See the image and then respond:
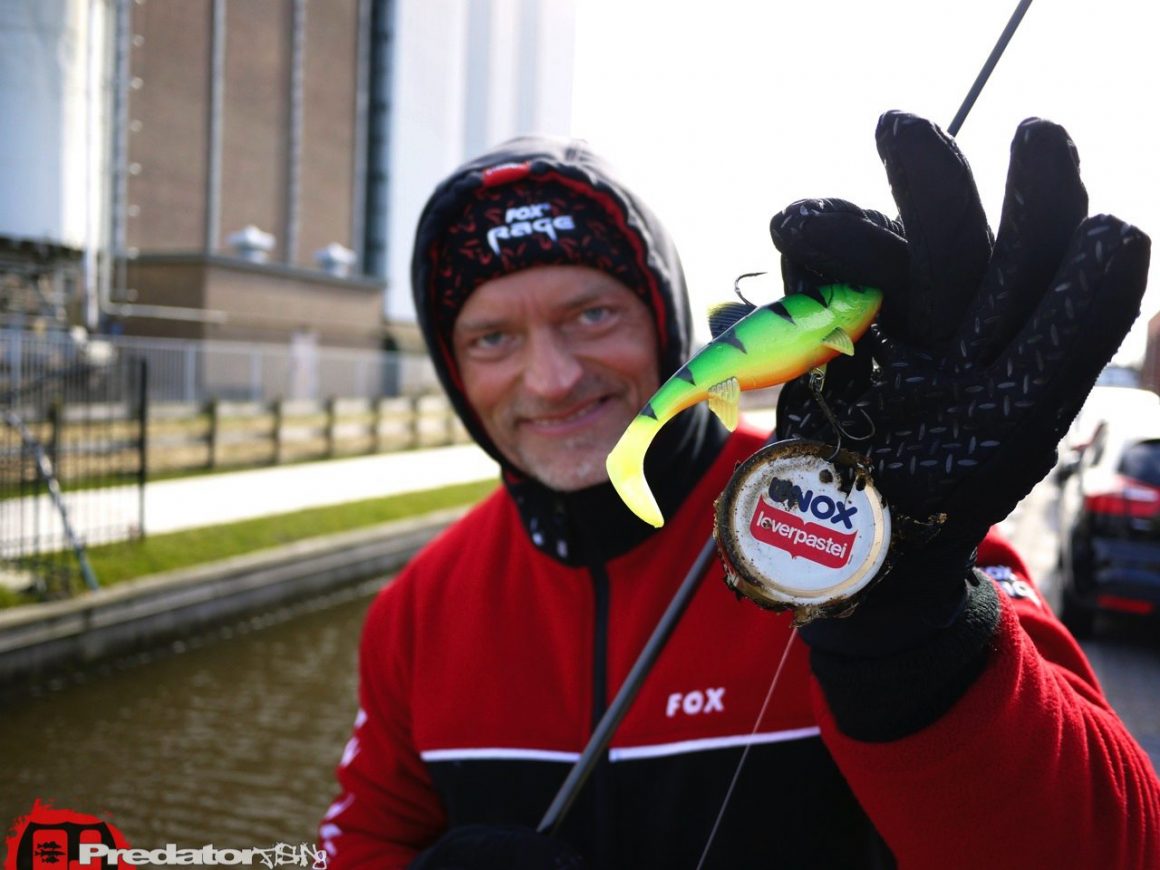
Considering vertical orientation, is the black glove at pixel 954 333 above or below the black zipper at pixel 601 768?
above

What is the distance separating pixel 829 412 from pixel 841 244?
25 cm

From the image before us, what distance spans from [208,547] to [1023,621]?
923cm

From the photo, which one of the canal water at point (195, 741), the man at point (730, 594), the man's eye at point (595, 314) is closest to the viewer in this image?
the man at point (730, 594)

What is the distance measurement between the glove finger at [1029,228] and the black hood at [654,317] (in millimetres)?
1056

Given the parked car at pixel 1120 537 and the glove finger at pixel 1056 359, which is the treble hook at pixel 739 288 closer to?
the glove finger at pixel 1056 359

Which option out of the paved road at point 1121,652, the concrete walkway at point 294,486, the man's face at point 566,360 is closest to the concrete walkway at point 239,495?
the concrete walkway at point 294,486

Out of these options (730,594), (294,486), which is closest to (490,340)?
(730,594)

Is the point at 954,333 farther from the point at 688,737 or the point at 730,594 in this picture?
the point at 688,737

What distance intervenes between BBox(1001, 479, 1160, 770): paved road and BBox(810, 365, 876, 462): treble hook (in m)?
Result: 1.14

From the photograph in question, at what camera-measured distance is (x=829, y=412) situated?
4.45 feet

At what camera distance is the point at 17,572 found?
8.00 m

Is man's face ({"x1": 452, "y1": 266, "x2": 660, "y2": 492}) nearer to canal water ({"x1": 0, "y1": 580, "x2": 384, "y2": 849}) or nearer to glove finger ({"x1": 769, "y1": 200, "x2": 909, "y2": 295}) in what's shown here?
glove finger ({"x1": 769, "y1": 200, "x2": 909, "y2": 295})

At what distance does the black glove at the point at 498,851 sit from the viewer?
1.83 metres

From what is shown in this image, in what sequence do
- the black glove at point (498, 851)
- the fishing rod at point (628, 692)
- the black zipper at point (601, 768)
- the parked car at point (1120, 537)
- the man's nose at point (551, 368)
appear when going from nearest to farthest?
the fishing rod at point (628, 692) → the black glove at point (498, 851) → the black zipper at point (601, 768) → the man's nose at point (551, 368) → the parked car at point (1120, 537)
